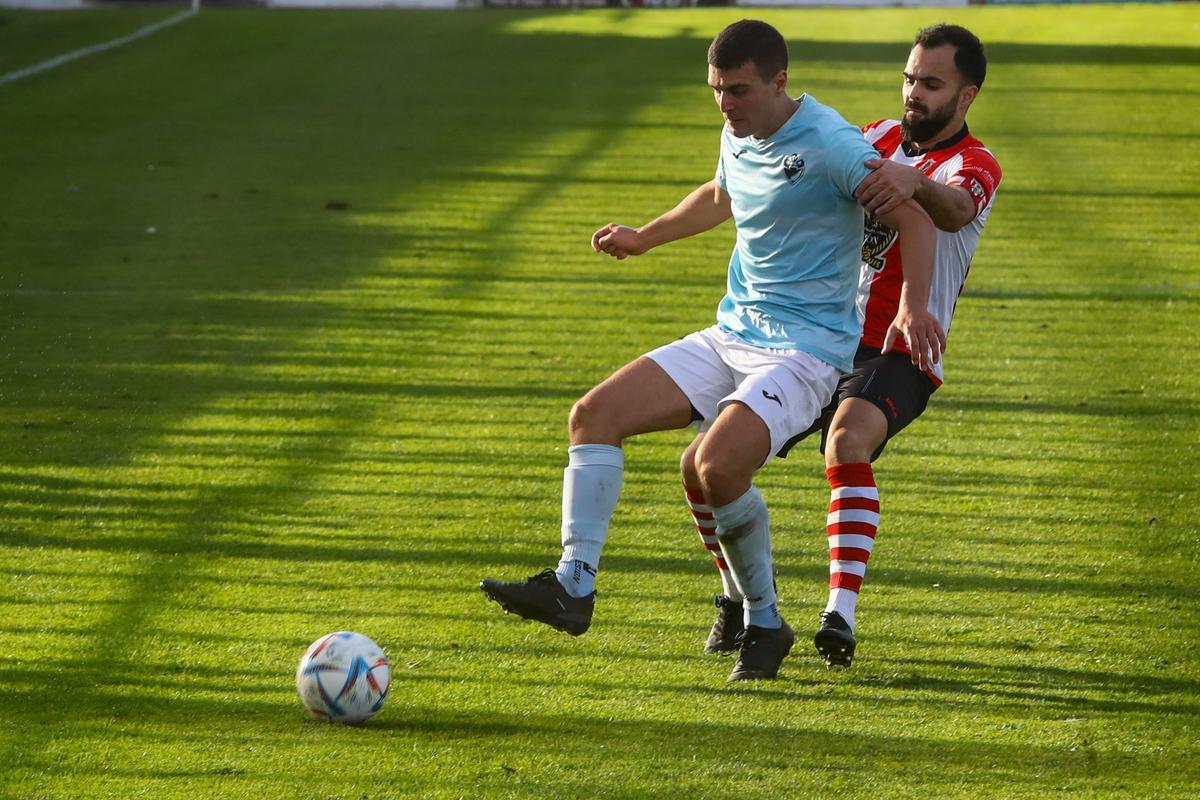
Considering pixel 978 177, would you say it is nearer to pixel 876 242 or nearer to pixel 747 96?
pixel 876 242

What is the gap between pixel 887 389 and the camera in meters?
5.07

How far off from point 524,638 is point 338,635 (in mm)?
840

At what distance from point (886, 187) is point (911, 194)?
8 cm

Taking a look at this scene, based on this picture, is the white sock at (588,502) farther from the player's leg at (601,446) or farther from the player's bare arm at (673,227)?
the player's bare arm at (673,227)

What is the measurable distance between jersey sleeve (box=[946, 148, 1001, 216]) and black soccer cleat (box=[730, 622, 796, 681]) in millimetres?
1441

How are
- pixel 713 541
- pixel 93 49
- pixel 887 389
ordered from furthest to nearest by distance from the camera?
pixel 93 49
pixel 713 541
pixel 887 389

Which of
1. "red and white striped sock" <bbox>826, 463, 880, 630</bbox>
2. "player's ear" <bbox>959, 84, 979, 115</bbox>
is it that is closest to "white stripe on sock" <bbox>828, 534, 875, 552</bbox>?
"red and white striped sock" <bbox>826, 463, 880, 630</bbox>

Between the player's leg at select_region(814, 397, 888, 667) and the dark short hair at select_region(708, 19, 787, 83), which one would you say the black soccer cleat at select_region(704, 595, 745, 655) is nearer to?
the player's leg at select_region(814, 397, 888, 667)

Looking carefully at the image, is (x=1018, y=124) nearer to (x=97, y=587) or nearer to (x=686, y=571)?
(x=686, y=571)

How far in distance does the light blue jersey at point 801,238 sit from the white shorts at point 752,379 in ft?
0.15

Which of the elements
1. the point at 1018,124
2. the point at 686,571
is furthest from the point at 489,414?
the point at 1018,124

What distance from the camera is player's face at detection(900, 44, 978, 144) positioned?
5.22 meters

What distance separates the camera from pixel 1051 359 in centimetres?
909

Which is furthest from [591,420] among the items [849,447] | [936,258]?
[936,258]
